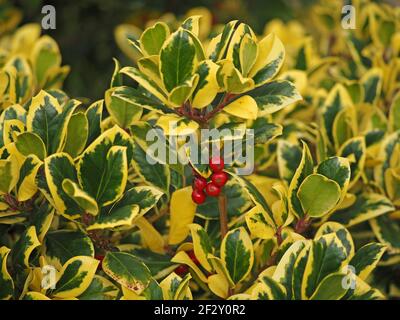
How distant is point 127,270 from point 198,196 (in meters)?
0.16

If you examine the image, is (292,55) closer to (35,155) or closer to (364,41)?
(364,41)

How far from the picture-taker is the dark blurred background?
2520 mm

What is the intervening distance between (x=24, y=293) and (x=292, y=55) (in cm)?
102

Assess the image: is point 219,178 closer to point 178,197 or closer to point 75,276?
point 178,197

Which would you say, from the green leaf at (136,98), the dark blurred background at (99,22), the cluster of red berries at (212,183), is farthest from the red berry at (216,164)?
the dark blurred background at (99,22)

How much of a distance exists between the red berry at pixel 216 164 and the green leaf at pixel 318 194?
128mm

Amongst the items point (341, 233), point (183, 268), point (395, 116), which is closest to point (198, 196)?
point (183, 268)

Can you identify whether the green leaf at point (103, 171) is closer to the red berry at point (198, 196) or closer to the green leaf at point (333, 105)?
the red berry at point (198, 196)

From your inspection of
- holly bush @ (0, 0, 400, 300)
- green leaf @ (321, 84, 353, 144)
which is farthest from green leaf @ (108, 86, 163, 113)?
green leaf @ (321, 84, 353, 144)

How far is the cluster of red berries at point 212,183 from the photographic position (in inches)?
42.1

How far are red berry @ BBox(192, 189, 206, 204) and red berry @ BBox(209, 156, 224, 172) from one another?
5cm

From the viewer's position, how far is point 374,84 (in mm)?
1515
